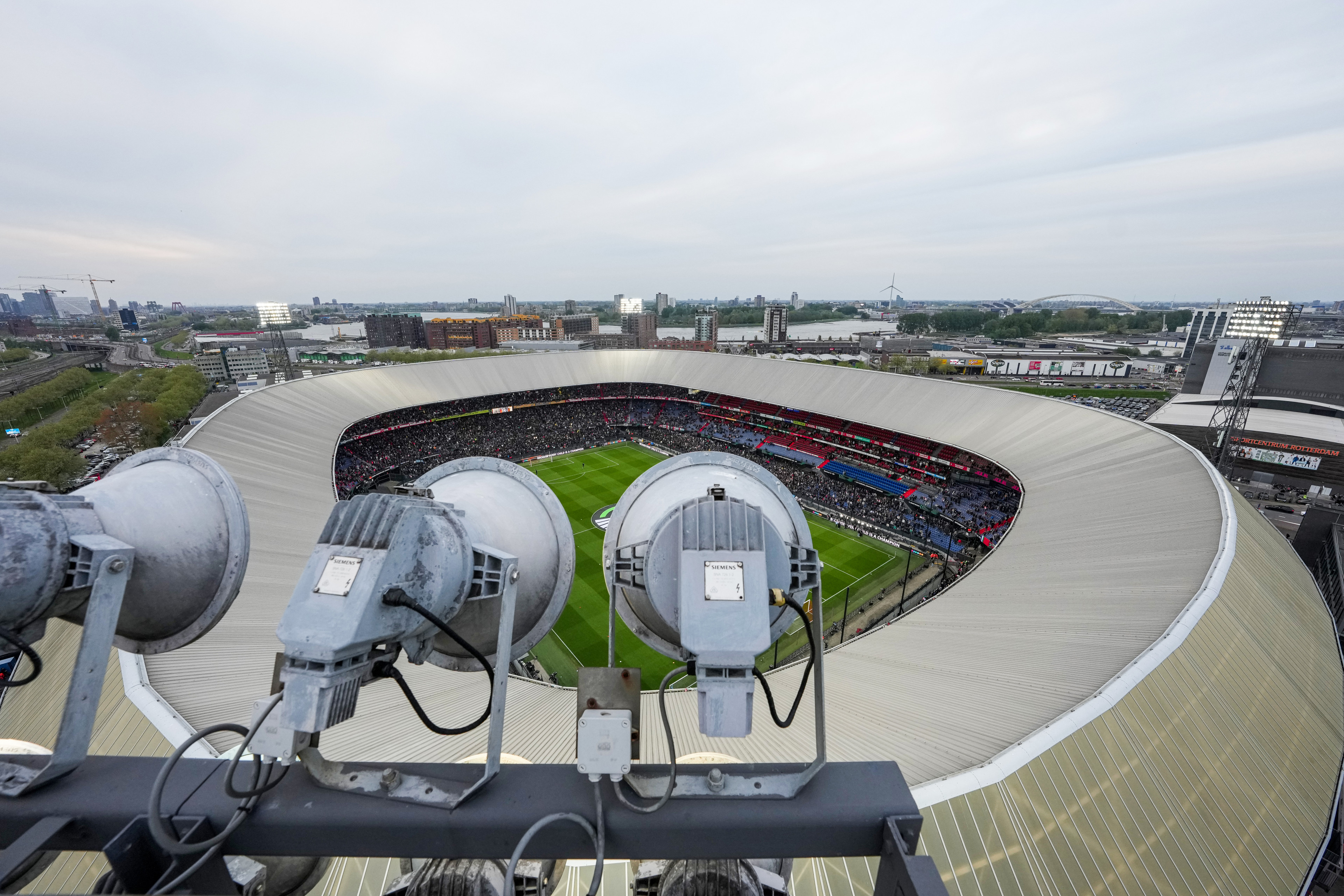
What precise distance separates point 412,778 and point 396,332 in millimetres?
149450

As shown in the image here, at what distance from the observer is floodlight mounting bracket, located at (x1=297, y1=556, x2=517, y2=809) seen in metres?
4.20

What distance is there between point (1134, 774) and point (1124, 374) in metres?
97.4

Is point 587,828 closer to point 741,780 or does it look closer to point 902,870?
point 741,780

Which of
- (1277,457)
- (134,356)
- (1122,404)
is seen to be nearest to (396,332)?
(134,356)

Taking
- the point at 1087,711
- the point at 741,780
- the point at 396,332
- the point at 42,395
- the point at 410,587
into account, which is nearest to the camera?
the point at 410,587

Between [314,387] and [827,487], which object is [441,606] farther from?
[314,387]

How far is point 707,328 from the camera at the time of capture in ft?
475

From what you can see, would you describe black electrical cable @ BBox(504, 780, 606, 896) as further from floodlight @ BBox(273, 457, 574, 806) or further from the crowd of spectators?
the crowd of spectators

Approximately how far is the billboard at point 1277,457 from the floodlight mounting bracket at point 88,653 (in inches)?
2335

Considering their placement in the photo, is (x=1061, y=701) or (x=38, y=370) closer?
(x=1061, y=701)

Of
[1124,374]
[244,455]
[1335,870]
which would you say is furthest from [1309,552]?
[1124,374]

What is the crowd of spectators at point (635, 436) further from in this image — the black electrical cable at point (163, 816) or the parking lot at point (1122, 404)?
A: the parking lot at point (1122, 404)

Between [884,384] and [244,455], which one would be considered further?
[884,384]

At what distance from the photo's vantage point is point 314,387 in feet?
129
